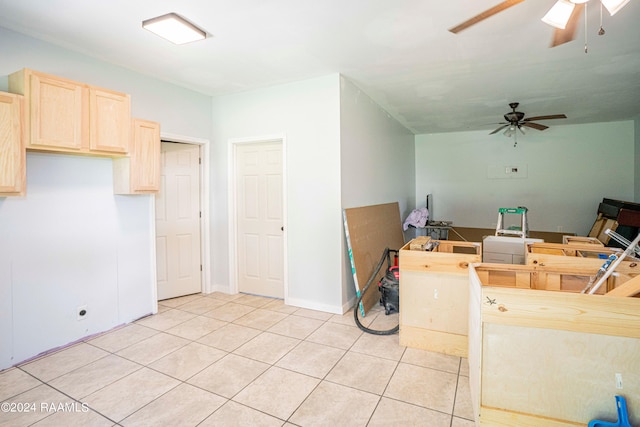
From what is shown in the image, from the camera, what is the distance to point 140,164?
10.8ft

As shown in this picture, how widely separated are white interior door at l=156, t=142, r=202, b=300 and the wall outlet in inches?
40.7

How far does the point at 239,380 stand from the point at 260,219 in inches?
90.6

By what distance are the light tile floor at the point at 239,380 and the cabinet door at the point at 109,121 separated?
192 cm

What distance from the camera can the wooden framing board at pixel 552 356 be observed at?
155 cm

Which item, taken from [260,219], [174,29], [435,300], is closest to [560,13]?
[435,300]

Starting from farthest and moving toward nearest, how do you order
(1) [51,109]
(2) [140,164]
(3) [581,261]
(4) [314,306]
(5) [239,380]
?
(4) [314,306]
(2) [140,164]
(1) [51,109]
(5) [239,380]
(3) [581,261]

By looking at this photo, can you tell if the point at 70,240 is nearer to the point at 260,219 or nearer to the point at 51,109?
the point at 51,109

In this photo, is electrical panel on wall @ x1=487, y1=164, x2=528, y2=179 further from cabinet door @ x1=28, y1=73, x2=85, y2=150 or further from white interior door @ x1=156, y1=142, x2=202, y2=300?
cabinet door @ x1=28, y1=73, x2=85, y2=150

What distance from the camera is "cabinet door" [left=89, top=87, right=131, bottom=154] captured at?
285 centimetres

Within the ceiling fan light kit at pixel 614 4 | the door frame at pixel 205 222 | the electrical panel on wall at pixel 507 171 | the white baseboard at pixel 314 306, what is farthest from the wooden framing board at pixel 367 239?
the electrical panel on wall at pixel 507 171

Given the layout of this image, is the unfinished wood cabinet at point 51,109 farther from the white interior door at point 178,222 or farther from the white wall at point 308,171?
the white wall at point 308,171

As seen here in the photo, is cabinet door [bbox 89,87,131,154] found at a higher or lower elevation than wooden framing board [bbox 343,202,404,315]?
higher

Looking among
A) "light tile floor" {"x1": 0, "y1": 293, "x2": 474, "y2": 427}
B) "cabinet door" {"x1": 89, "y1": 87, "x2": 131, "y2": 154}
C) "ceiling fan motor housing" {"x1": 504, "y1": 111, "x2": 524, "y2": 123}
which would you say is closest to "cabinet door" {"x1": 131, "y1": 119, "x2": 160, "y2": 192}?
"cabinet door" {"x1": 89, "y1": 87, "x2": 131, "y2": 154}

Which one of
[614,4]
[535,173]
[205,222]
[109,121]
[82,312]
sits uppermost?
[614,4]
